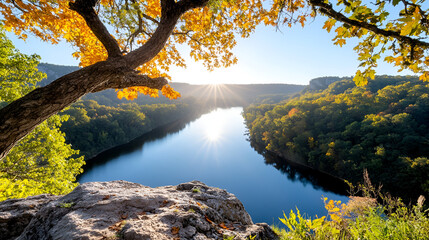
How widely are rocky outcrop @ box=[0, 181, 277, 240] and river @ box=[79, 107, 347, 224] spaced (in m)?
25.5

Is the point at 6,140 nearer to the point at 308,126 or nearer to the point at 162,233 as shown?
the point at 162,233

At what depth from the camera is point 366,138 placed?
109 ft

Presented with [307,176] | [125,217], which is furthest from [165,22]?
[307,176]

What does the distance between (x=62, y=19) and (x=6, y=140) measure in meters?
3.59

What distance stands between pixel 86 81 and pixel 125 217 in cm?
206

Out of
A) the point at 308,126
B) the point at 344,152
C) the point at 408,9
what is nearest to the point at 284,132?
the point at 308,126

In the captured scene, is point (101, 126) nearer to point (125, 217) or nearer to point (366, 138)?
point (125, 217)

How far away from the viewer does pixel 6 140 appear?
187 cm

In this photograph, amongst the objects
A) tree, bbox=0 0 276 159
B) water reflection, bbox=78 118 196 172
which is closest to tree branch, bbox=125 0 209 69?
tree, bbox=0 0 276 159

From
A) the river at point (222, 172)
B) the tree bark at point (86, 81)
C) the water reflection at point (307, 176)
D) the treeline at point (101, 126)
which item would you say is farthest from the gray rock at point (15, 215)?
the treeline at point (101, 126)

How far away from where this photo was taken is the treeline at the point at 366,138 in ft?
83.3

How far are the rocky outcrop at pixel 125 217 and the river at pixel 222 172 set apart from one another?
25.5m

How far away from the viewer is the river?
29.0 meters

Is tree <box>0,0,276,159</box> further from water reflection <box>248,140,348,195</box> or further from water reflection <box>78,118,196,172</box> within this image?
water reflection <box>78,118,196,172</box>
